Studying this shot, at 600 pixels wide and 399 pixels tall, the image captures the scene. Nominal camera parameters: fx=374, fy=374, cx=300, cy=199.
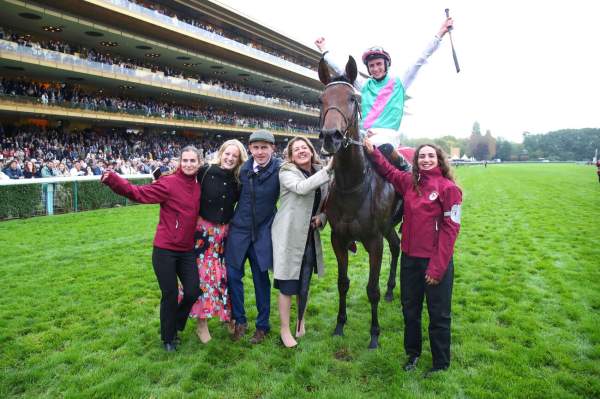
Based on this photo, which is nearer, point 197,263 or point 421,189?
point 421,189

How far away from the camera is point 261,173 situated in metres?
3.58

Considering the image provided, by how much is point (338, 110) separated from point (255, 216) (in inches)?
49.9

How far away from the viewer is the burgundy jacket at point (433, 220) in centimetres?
287

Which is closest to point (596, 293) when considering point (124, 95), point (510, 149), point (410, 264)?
point (410, 264)

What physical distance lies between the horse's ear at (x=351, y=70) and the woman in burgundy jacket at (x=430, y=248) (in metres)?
0.87

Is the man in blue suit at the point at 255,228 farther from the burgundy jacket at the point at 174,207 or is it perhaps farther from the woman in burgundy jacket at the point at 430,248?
the woman in burgundy jacket at the point at 430,248

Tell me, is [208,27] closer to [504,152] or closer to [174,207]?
[174,207]

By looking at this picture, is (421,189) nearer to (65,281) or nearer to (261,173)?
(261,173)

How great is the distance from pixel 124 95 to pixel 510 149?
97022 mm

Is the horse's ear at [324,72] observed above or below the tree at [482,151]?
below

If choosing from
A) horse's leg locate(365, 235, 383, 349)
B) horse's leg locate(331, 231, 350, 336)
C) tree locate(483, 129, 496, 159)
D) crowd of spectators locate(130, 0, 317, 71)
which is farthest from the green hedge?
tree locate(483, 129, 496, 159)

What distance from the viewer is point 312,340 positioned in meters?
3.67

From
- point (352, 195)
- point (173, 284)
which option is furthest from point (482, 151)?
point (173, 284)

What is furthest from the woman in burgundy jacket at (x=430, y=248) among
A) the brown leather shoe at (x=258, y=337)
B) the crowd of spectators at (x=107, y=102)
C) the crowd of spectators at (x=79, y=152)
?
the crowd of spectators at (x=107, y=102)
